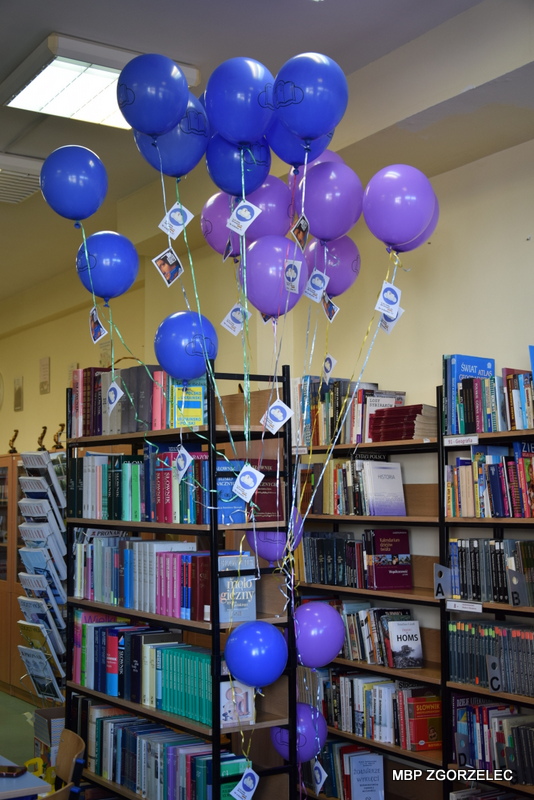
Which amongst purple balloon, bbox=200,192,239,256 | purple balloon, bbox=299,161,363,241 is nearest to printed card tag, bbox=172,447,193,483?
purple balloon, bbox=200,192,239,256

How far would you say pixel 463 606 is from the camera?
141 inches

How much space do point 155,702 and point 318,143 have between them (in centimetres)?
229

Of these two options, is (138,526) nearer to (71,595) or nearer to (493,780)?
(71,595)

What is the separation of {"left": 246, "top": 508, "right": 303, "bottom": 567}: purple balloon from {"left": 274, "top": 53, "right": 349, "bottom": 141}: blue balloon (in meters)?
1.40

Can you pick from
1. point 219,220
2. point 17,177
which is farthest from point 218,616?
point 17,177

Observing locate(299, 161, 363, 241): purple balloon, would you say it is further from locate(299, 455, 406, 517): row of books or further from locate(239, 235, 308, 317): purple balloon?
locate(299, 455, 406, 517): row of books

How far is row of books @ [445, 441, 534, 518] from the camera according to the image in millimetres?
3426

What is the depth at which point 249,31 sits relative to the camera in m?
3.82

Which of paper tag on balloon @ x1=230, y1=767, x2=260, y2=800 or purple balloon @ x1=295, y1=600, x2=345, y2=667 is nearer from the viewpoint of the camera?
paper tag on balloon @ x1=230, y1=767, x2=260, y2=800

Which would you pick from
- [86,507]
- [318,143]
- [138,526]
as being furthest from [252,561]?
[318,143]

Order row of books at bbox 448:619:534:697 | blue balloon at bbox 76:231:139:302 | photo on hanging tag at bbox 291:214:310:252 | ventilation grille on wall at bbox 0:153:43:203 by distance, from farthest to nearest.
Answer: ventilation grille on wall at bbox 0:153:43:203 → row of books at bbox 448:619:534:697 → blue balloon at bbox 76:231:139:302 → photo on hanging tag at bbox 291:214:310:252

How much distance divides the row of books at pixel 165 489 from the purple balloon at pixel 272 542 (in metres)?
0.06

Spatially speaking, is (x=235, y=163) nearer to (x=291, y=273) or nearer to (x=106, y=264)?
(x=291, y=273)

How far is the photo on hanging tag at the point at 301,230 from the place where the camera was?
3047 mm
